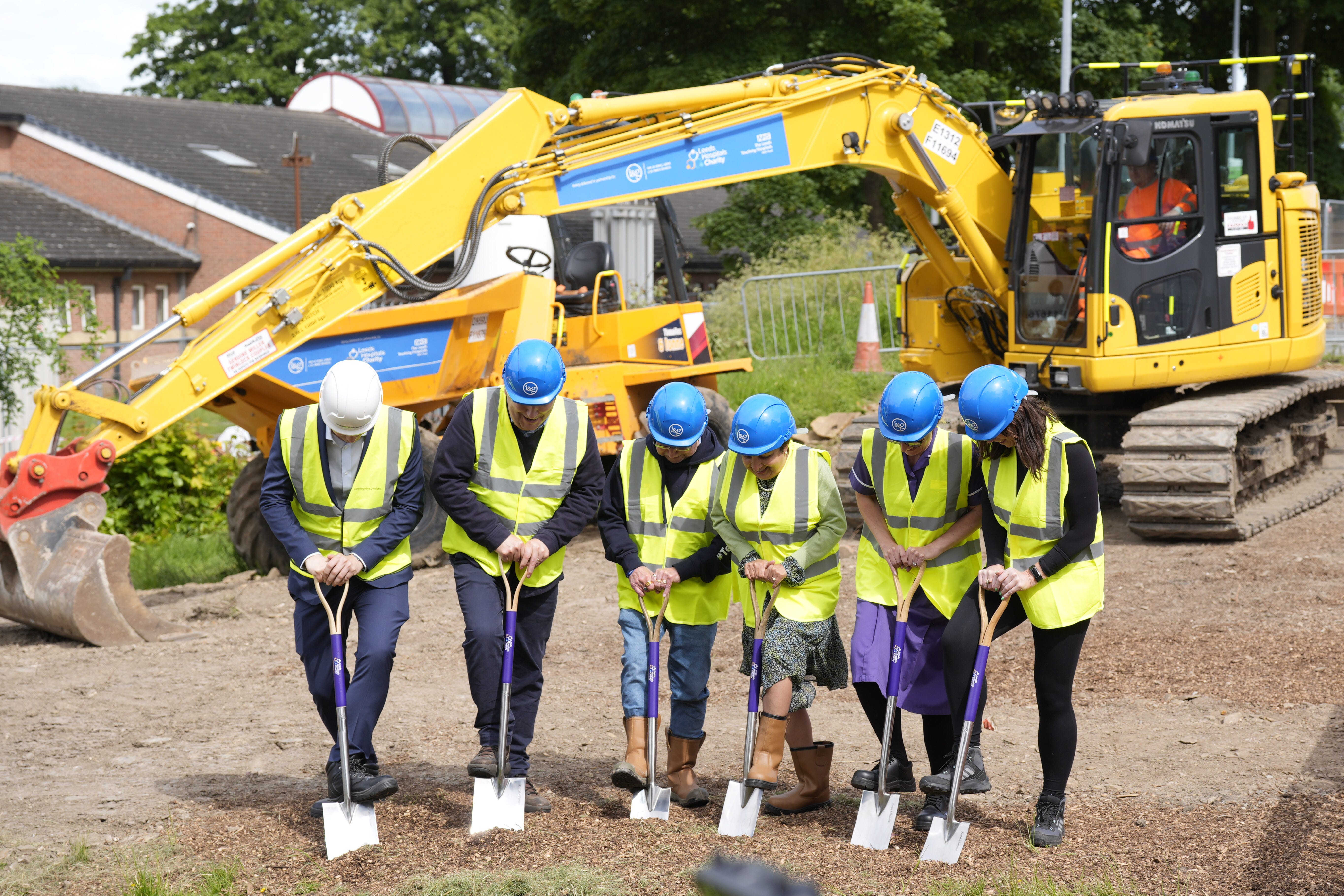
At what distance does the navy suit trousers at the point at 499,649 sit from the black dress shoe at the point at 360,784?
41 cm

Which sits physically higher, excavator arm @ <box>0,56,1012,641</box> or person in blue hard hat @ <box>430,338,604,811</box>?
excavator arm @ <box>0,56,1012,641</box>

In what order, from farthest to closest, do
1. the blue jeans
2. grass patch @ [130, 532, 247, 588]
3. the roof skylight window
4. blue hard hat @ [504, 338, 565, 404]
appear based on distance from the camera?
the roof skylight window < grass patch @ [130, 532, 247, 588] < the blue jeans < blue hard hat @ [504, 338, 565, 404]

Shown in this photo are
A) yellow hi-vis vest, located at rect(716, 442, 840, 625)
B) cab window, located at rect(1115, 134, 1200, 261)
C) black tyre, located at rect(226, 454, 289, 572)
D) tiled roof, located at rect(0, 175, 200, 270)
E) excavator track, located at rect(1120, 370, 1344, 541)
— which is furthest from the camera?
tiled roof, located at rect(0, 175, 200, 270)

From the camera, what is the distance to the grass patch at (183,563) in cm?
1165

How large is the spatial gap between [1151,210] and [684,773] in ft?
22.4

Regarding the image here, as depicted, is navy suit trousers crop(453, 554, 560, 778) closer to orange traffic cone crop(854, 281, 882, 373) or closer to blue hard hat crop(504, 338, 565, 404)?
blue hard hat crop(504, 338, 565, 404)

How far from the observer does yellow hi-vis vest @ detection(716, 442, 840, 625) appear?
17.9ft

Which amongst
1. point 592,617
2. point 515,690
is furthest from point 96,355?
point 515,690

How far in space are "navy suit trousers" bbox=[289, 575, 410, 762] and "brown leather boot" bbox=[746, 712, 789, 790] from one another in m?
1.42

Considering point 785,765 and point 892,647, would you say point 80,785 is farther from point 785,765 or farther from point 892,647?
point 892,647

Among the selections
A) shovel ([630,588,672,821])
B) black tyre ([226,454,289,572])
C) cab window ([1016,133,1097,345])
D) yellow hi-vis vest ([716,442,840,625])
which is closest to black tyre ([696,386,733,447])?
cab window ([1016,133,1097,345])

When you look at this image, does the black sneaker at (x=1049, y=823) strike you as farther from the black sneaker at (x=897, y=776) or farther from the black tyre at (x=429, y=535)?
the black tyre at (x=429, y=535)

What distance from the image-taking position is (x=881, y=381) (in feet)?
52.6

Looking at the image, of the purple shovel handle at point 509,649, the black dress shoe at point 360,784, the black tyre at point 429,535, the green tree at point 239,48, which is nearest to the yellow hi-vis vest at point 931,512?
the purple shovel handle at point 509,649
